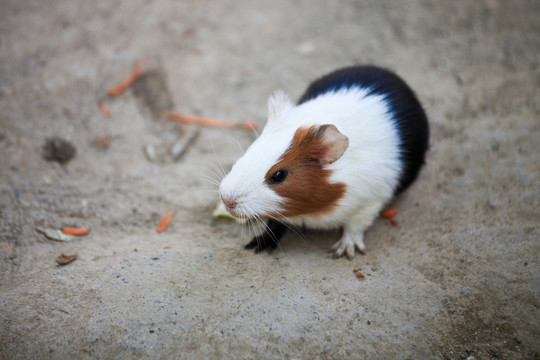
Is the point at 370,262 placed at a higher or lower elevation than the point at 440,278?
lower

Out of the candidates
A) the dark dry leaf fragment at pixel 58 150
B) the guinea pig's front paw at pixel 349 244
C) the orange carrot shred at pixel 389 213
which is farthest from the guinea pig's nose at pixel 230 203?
the dark dry leaf fragment at pixel 58 150

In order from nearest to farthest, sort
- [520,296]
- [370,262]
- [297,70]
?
[520,296] → [370,262] → [297,70]

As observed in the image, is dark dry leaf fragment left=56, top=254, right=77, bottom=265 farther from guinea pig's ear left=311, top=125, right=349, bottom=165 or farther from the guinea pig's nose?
guinea pig's ear left=311, top=125, right=349, bottom=165

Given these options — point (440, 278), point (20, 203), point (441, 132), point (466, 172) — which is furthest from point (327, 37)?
point (20, 203)

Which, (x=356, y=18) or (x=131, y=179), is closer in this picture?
(x=131, y=179)

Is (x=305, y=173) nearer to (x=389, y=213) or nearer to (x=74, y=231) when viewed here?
(x=389, y=213)

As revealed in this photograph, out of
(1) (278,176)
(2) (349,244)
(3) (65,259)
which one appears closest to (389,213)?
(2) (349,244)

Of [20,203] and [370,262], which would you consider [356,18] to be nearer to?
[370,262]

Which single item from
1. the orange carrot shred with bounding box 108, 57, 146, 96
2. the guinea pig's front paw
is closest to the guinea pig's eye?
the guinea pig's front paw
